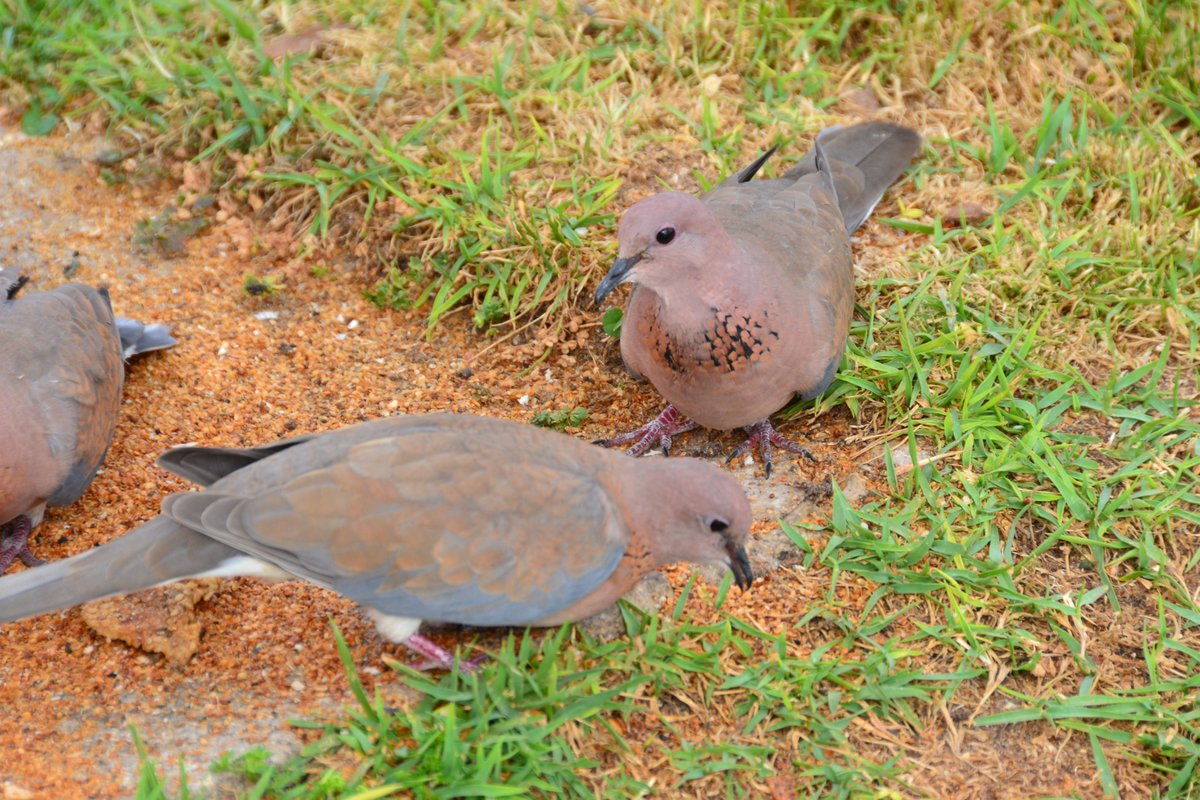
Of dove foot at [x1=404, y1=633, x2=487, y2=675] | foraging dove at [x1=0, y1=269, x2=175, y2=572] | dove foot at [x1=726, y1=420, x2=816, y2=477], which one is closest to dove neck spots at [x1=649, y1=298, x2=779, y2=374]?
dove foot at [x1=726, y1=420, x2=816, y2=477]

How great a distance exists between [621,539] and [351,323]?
2069mm

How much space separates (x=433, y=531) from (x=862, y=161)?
288cm

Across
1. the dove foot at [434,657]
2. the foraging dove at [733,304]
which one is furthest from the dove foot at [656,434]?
the dove foot at [434,657]

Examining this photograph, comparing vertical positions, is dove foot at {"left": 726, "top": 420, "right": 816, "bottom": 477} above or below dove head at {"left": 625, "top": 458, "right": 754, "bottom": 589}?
below

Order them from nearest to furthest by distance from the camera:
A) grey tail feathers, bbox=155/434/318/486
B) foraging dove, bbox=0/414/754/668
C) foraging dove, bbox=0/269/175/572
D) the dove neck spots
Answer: foraging dove, bbox=0/414/754/668 → grey tail feathers, bbox=155/434/318/486 → foraging dove, bbox=0/269/175/572 → the dove neck spots

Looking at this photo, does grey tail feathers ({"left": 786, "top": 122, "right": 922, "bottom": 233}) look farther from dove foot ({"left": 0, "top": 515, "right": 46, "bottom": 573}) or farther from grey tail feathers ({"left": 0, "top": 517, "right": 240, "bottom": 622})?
dove foot ({"left": 0, "top": 515, "right": 46, "bottom": 573})

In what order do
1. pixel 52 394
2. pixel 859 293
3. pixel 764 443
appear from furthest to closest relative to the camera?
pixel 859 293, pixel 764 443, pixel 52 394

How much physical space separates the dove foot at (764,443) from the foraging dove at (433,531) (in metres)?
1.01

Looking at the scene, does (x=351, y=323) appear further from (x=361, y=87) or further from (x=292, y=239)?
(x=361, y=87)

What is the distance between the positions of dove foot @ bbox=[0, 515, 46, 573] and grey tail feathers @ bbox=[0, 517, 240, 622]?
2.66 ft

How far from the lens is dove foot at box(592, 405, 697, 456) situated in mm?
4273

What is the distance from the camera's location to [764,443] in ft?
13.7

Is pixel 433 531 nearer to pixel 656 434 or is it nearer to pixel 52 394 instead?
pixel 656 434

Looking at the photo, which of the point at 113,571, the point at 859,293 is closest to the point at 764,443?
the point at 859,293
